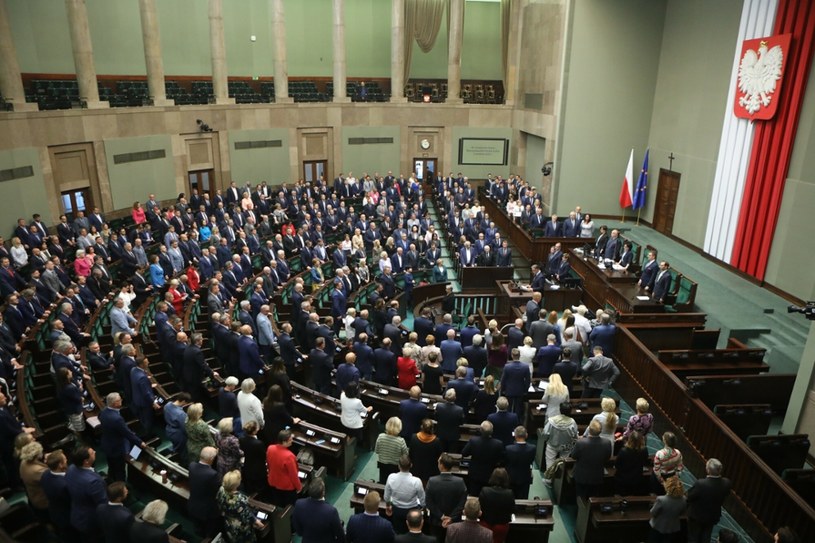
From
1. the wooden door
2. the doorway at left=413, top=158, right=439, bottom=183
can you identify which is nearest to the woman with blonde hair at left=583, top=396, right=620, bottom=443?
the wooden door

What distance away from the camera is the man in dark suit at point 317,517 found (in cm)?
464

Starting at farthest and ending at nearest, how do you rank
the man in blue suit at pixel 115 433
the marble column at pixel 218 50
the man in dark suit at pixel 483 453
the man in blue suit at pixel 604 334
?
the marble column at pixel 218 50 → the man in blue suit at pixel 604 334 → the man in blue suit at pixel 115 433 → the man in dark suit at pixel 483 453

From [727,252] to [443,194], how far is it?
954 centimetres

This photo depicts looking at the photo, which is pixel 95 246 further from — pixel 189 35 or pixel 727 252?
pixel 727 252

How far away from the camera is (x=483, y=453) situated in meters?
5.75

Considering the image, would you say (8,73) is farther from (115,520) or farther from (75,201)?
(115,520)

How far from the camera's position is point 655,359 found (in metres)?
8.50

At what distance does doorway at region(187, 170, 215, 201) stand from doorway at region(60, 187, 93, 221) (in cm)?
380

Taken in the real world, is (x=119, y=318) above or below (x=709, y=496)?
above

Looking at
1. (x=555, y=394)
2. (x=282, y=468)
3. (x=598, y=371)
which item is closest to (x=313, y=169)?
(x=598, y=371)

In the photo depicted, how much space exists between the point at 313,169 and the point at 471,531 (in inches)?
803

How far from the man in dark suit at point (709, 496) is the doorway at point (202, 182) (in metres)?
17.9

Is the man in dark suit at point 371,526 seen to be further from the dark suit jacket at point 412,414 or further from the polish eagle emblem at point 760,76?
the polish eagle emblem at point 760,76

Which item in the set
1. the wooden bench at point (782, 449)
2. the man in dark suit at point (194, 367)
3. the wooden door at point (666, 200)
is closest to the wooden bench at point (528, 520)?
the wooden bench at point (782, 449)
